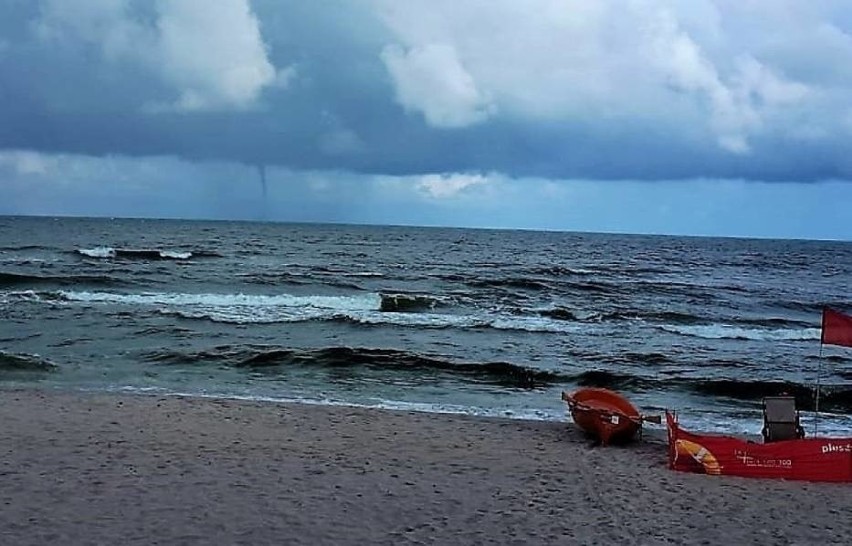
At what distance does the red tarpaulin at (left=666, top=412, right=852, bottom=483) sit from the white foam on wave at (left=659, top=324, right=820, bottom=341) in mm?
16325

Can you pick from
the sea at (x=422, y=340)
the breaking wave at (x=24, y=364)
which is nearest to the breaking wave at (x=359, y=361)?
the sea at (x=422, y=340)

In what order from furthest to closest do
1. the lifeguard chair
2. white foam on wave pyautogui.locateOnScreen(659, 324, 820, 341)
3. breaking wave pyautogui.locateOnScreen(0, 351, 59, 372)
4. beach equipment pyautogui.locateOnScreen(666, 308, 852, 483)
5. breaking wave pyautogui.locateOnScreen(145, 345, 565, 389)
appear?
white foam on wave pyautogui.locateOnScreen(659, 324, 820, 341), breaking wave pyautogui.locateOnScreen(145, 345, 565, 389), breaking wave pyautogui.locateOnScreen(0, 351, 59, 372), the lifeguard chair, beach equipment pyautogui.locateOnScreen(666, 308, 852, 483)

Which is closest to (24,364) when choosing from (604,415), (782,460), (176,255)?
(604,415)

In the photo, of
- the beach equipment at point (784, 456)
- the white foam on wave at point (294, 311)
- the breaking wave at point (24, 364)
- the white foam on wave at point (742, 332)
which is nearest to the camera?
the beach equipment at point (784, 456)

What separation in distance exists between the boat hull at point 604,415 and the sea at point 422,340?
1431mm

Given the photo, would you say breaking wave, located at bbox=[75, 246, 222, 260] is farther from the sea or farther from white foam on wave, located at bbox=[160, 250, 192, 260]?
the sea

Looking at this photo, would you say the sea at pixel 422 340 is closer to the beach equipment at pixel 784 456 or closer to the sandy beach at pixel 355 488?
the beach equipment at pixel 784 456

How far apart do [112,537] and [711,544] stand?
200 inches

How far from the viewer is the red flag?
10305 millimetres

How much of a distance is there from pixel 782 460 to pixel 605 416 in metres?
2.57

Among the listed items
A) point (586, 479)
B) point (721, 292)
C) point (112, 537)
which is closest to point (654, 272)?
point (721, 292)

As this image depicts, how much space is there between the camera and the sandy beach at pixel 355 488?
773 centimetres

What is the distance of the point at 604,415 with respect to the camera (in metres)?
12.5

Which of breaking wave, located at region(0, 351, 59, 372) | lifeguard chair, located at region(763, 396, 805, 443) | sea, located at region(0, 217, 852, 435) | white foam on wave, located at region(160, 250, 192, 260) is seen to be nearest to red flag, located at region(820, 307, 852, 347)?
lifeguard chair, located at region(763, 396, 805, 443)
